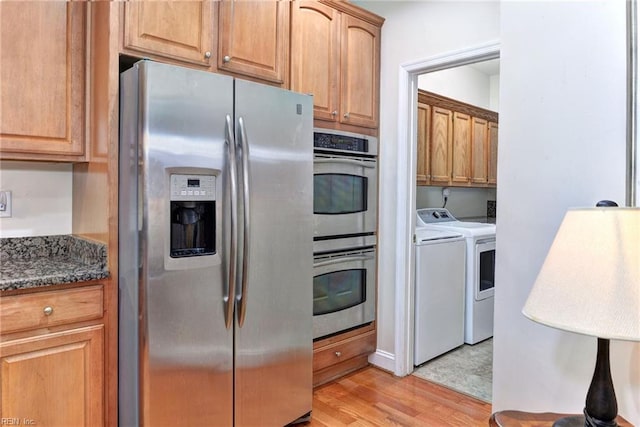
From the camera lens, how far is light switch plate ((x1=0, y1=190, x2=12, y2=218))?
1.88 meters

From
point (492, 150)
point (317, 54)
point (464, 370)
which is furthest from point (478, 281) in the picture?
point (317, 54)

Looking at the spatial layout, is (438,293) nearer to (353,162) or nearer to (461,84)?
(353,162)

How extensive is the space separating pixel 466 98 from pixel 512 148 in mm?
2990

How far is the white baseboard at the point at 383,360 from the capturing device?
2.82 metres

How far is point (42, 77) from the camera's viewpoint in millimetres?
1737

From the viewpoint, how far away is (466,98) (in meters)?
4.40

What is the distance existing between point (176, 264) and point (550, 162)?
60.9 inches

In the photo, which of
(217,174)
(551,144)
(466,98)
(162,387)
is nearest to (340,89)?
(217,174)

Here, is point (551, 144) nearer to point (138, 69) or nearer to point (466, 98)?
point (138, 69)

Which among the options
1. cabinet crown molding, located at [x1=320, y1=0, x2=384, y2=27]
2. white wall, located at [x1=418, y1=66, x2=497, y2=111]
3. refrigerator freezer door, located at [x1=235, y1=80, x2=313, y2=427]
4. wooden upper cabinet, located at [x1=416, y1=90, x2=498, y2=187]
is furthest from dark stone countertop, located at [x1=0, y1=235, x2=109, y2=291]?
white wall, located at [x1=418, y1=66, x2=497, y2=111]

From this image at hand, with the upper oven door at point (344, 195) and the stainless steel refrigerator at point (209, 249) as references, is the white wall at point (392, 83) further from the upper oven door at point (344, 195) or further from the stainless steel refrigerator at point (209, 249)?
the stainless steel refrigerator at point (209, 249)

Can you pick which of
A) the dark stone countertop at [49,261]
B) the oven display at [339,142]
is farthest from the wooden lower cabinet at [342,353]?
the dark stone countertop at [49,261]

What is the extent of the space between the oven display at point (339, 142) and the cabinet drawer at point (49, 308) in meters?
A: 1.42

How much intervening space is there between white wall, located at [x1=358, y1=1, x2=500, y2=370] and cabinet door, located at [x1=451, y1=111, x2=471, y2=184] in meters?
1.38
